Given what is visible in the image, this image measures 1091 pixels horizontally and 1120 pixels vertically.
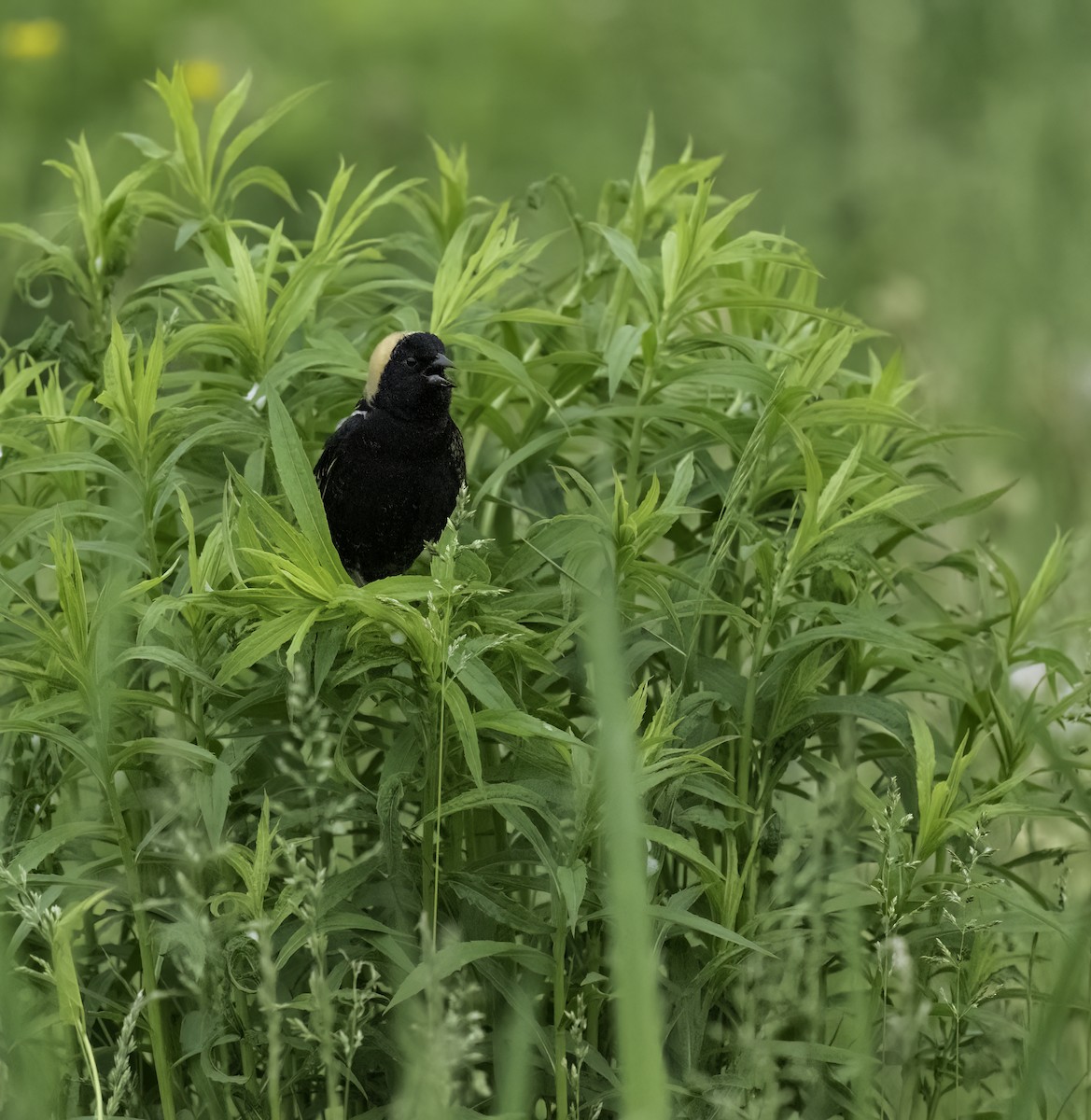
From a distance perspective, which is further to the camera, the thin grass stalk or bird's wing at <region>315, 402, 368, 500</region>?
bird's wing at <region>315, 402, 368, 500</region>

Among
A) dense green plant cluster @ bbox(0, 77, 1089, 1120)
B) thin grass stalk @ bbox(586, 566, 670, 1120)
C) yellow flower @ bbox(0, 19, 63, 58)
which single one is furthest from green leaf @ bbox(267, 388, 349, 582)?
yellow flower @ bbox(0, 19, 63, 58)

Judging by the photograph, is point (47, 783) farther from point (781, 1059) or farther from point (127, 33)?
point (127, 33)

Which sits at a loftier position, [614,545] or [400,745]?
[614,545]

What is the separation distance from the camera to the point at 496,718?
1910 millimetres

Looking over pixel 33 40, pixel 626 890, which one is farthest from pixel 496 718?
pixel 33 40

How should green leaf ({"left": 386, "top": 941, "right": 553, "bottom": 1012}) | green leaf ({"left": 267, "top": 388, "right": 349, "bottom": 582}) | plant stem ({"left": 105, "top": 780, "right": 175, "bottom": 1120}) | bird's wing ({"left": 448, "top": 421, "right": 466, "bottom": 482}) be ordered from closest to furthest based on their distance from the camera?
green leaf ({"left": 386, "top": 941, "right": 553, "bottom": 1012}) → green leaf ({"left": 267, "top": 388, "right": 349, "bottom": 582}) → plant stem ({"left": 105, "top": 780, "right": 175, "bottom": 1120}) → bird's wing ({"left": 448, "top": 421, "right": 466, "bottom": 482})

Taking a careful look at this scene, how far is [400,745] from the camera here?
207 cm

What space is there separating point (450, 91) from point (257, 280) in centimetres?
548

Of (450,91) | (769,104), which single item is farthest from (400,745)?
(769,104)

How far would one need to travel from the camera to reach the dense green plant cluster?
194 cm

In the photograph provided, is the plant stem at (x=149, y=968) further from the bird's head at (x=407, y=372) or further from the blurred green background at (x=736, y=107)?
the blurred green background at (x=736, y=107)

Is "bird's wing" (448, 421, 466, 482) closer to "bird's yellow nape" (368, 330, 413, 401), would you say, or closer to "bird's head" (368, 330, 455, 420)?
"bird's head" (368, 330, 455, 420)

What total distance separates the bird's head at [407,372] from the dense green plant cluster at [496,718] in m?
0.09

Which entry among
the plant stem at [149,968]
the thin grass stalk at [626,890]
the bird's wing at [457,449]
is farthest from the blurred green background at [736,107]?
the thin grass stalk at [626,890]
